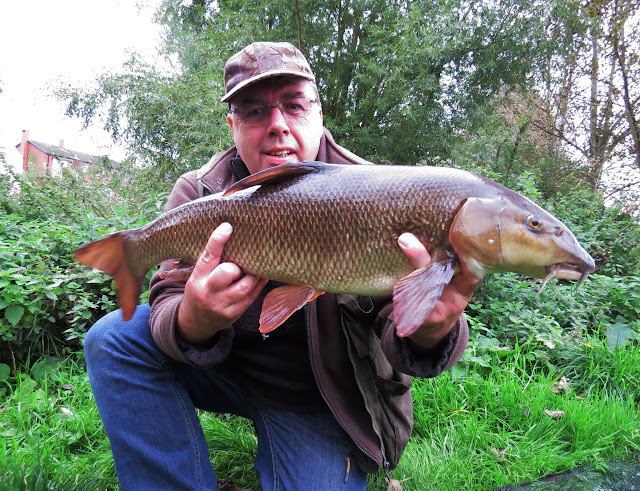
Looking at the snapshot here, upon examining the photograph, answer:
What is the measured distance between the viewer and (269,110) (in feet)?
5.69

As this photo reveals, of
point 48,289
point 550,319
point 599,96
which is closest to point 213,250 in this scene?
point 48,289

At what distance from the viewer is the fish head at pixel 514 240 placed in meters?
1.12

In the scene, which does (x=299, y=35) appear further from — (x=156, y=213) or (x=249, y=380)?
(x=249, y=380)

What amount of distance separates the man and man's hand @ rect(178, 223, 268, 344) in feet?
0.08

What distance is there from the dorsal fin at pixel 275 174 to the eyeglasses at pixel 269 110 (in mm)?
493

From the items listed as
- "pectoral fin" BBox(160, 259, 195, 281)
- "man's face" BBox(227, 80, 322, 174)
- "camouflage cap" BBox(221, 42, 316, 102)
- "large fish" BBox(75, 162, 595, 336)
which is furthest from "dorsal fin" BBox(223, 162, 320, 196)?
"camouflage cap" BBox(221, 42, 316, 102)

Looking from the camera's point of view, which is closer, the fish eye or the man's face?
the fish eye

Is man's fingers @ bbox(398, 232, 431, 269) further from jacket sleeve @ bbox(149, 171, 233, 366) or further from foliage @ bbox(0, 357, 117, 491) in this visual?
foliage @ bbox(0, 357, 117, 491)

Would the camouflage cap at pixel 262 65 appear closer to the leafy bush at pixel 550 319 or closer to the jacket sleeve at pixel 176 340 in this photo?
the jacket sleeve at pixel 176 340

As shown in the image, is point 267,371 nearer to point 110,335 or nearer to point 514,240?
point 110,335

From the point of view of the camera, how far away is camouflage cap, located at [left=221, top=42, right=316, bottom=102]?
169cm

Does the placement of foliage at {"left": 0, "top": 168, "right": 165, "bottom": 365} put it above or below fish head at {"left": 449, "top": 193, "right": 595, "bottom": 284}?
below

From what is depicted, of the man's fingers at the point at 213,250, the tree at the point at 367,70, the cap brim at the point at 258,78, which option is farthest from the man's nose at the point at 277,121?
the tree at the point at 367,70

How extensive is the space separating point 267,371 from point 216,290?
0.58 meters
